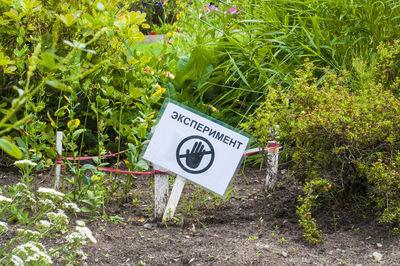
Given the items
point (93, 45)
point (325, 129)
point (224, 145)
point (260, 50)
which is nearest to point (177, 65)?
point (260, 50)

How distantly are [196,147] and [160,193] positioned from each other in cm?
27

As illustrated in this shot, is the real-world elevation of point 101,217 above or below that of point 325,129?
below

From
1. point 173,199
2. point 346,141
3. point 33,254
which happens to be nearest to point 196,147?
point 173,199

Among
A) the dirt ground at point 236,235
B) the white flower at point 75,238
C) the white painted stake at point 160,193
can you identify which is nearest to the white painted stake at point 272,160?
the dirt ground at point 236,235

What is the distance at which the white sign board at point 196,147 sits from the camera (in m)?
2.17

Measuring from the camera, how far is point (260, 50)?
331 cm

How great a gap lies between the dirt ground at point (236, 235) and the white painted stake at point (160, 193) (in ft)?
0.18

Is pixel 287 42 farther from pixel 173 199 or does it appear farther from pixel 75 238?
pixel 75 238

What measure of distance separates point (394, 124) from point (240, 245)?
82cm

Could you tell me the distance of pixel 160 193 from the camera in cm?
221

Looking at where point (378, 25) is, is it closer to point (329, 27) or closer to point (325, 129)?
point (329, 27)

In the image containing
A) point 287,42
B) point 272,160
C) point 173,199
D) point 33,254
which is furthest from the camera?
point 287,42

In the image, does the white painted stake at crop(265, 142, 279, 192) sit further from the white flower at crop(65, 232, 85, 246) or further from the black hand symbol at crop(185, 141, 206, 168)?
the white flower at crop(65, 232, 85, 246)

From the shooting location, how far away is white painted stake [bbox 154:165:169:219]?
2.21 meters
